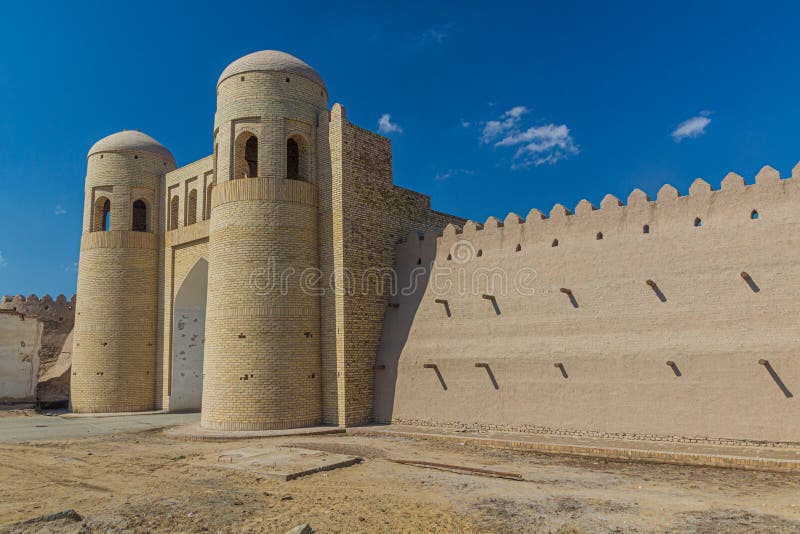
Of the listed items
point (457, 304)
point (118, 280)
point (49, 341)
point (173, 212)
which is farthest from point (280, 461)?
point (49, 341)

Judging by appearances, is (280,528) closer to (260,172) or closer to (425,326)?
(425,326)

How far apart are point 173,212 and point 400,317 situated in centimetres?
983

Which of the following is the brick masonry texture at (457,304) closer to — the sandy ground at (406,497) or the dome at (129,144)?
the sandy ground at (406,497)

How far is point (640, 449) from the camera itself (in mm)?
9242

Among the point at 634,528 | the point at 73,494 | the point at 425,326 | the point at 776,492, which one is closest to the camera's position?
the point at 634,528

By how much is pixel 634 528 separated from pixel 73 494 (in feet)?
20.9

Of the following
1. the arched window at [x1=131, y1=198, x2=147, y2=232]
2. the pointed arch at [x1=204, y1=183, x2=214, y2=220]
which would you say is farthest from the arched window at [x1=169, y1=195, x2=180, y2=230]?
the pointed arch at [x1=204, y1=183, x2=214, y2=220]

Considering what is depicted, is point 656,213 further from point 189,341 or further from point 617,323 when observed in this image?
point 189,341

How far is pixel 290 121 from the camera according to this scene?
14719 millimetres

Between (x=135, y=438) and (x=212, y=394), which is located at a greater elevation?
(x=212, y=394)

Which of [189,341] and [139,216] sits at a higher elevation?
[139,216]

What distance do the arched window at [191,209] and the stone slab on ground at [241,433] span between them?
805 cm

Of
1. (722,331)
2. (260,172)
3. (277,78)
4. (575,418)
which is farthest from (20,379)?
(722,331)

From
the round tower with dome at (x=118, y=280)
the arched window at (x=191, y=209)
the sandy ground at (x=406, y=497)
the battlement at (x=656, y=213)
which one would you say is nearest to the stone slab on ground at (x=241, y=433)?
the sandy ground at (x=406, y=497)
